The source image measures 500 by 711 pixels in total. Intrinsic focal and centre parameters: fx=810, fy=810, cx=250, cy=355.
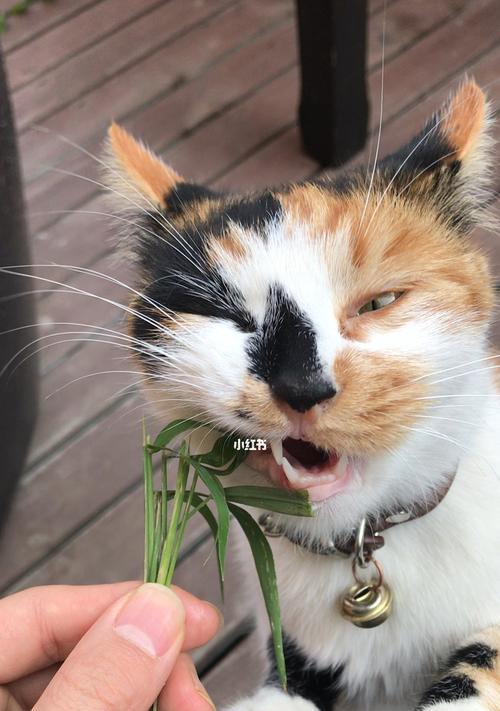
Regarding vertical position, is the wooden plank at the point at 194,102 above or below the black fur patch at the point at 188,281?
above

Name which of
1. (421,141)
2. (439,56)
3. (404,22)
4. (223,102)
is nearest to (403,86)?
(439,56)

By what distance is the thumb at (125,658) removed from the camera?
59cm

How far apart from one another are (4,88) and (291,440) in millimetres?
849

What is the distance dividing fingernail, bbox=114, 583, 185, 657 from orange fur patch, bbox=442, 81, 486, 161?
48 cm

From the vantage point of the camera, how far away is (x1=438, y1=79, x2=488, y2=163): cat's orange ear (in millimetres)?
764

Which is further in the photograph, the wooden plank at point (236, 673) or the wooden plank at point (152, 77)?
the wooden plank at point (152, 77)

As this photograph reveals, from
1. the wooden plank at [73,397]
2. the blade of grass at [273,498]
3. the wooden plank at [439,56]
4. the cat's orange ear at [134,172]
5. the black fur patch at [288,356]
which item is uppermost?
the wooden plank at [439,56]

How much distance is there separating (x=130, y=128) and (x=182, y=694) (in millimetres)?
1669

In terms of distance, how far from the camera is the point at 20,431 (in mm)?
1463

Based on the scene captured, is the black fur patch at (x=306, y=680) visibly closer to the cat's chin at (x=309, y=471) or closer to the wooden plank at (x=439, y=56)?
the cat's chin at (x=309, y=471)

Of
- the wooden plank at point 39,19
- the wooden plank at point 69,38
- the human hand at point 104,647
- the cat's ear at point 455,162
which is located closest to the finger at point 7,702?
the human hand at point 104,647

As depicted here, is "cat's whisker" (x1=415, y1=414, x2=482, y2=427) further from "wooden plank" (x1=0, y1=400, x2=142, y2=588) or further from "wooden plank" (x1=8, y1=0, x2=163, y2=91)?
"wooden plank" (x1=8, y1=0, x2=163, y2=91)

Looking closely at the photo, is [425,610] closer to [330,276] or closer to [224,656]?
[330,276]

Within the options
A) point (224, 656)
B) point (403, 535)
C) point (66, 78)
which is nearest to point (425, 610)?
point (403, 535)
